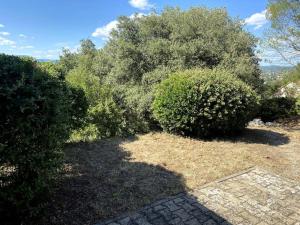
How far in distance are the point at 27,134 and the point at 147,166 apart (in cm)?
298

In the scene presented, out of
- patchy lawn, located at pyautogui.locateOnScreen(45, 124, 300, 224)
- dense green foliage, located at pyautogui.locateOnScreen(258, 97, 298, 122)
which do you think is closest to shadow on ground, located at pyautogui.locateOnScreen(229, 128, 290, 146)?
patchy lawn, located at pyautogui.locateOnScreen(45, 124, 300, 224)

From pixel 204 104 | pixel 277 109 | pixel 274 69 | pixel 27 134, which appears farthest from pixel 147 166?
pixel 274 69

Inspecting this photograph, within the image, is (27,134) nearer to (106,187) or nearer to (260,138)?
(106,187)

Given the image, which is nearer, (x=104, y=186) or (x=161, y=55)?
(x=104, y=186)

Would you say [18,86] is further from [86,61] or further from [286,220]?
[86,61]

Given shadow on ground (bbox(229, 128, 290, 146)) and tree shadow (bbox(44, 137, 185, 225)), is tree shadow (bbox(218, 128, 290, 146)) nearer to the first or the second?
shadow on ground (bbox(229, 128, 290, 146))

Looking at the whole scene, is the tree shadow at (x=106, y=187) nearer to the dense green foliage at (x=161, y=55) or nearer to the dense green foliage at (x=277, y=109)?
the dense green foliage at (x=161, y=55)

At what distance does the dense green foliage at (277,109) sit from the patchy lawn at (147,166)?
8.98 feet

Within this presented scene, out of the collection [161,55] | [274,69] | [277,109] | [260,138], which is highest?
[161,55]

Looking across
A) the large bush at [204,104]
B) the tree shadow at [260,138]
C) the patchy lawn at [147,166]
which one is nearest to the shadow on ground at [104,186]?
the patchy lawn at [147,166]

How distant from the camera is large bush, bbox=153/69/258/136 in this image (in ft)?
24.6

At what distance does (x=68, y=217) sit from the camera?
3.91m

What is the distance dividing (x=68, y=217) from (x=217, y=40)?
969 centimetres

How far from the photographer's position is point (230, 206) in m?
4.39
